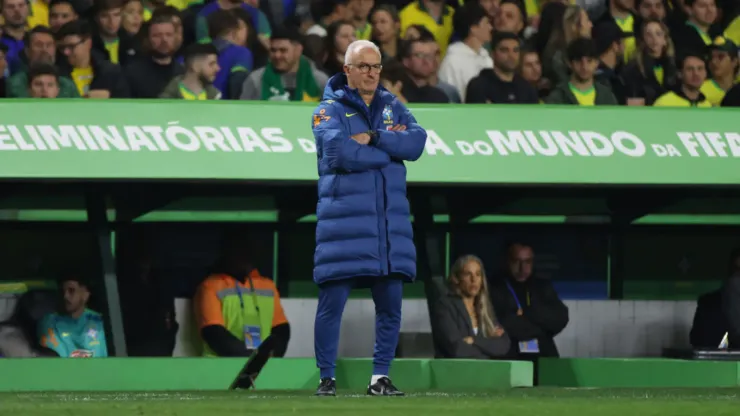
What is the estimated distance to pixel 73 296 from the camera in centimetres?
1005

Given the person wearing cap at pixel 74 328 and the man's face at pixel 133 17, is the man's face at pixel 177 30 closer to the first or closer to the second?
the man's face at pixel 133 17

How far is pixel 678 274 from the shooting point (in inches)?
470

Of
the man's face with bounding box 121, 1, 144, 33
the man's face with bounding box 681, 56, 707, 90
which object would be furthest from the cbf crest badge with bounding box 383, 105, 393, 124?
the man's face with bounding box 681, 56, 707, 90

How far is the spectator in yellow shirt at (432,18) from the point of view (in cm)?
1187

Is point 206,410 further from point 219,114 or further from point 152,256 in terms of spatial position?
point 152,256

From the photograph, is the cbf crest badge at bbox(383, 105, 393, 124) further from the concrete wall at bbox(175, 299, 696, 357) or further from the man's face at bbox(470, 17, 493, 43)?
the man's face at bbox(470, 17, 493, 43)

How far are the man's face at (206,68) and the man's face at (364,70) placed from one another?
12.2 ft

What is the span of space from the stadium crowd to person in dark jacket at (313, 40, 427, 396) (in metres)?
3.44

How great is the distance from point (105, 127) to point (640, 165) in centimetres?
352

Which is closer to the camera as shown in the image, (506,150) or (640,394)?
(640,394)

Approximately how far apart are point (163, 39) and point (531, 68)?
9.17 ft

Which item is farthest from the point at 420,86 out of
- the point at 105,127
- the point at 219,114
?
the point at 105,127

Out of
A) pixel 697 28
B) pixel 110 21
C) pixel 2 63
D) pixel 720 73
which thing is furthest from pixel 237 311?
pixel 697 28

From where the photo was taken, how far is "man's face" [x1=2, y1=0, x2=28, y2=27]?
10914mm
